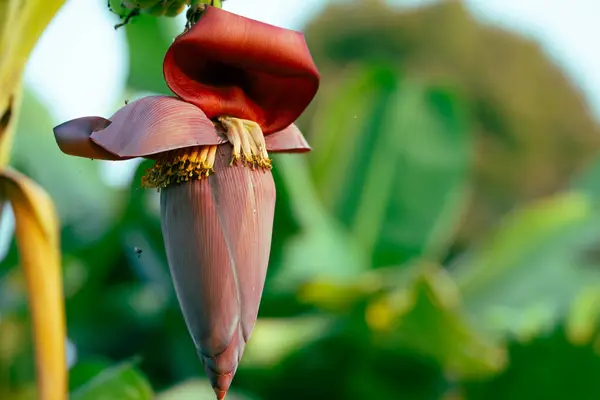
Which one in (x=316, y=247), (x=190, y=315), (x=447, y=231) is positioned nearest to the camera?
(x=190, y=315)

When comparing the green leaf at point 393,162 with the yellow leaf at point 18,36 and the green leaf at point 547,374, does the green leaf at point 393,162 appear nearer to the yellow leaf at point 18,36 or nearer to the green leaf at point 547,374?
the green leaf at point 547,374

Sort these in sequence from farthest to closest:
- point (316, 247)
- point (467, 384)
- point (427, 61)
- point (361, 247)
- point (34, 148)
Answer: point (427, 61) < point (361, 247) < point (34, 148) < point (316, 247) < point (467, 384)

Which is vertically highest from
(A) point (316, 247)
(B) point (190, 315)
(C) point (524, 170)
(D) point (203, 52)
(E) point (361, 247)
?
(D) point (203, 52)

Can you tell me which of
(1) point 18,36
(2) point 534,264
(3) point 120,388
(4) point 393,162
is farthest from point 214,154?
(2) point 534,264

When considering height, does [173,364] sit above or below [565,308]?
above

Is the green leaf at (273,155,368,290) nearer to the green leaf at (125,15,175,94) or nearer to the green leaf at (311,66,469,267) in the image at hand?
the green leaf at (311,66,469,267)

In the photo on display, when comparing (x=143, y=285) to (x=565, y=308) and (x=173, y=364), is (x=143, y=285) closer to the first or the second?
(x=173, y=364)

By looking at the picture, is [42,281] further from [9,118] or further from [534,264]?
[534,264]

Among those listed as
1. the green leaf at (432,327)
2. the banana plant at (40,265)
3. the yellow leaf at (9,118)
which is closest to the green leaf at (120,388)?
the banana plant at (40,265)

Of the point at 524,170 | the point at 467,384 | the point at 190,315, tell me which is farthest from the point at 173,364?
the point at 524,170
